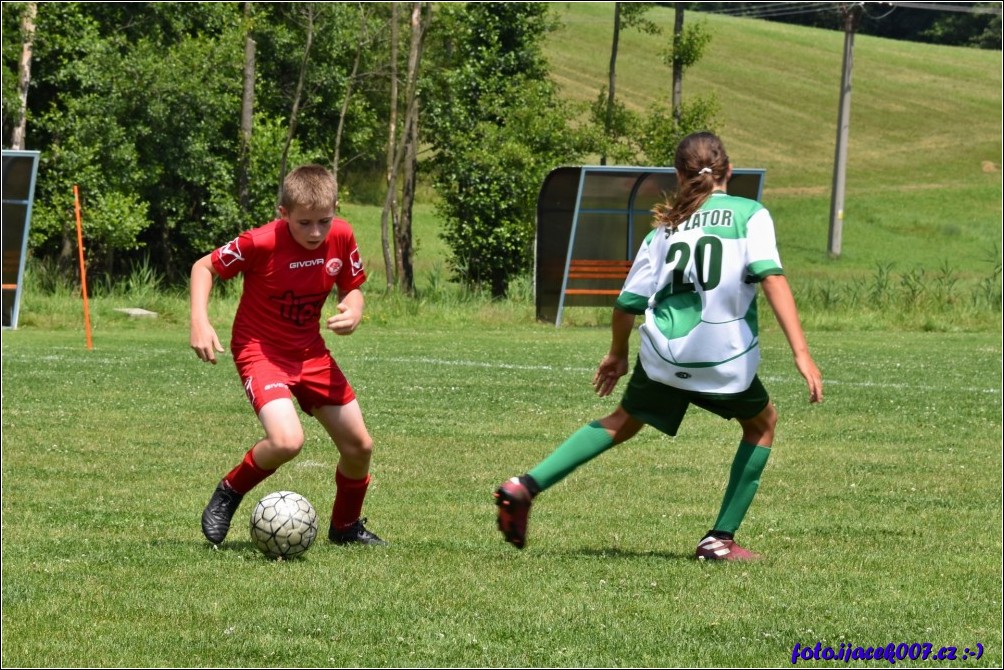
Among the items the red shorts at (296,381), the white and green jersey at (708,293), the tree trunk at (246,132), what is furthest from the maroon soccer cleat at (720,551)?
the tree trunk at (246,132)

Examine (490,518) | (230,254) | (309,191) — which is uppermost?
(309,191)

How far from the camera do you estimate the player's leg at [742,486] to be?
610cm

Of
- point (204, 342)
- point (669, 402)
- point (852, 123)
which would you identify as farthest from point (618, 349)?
point (852, 123)

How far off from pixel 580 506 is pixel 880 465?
262cm

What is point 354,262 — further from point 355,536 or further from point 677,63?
point 677,63

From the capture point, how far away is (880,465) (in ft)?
31.1

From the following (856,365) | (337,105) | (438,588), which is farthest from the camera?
(337,105)

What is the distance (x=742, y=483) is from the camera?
20.1 ft

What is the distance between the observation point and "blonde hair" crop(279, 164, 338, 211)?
595 centimetres

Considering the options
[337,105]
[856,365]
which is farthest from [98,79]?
[856,365]

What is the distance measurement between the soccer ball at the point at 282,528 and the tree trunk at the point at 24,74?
26.9 m

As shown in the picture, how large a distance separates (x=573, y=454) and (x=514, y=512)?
414 millimetres

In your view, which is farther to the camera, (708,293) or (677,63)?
(677,63)

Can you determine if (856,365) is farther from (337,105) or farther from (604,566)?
(337,105)
